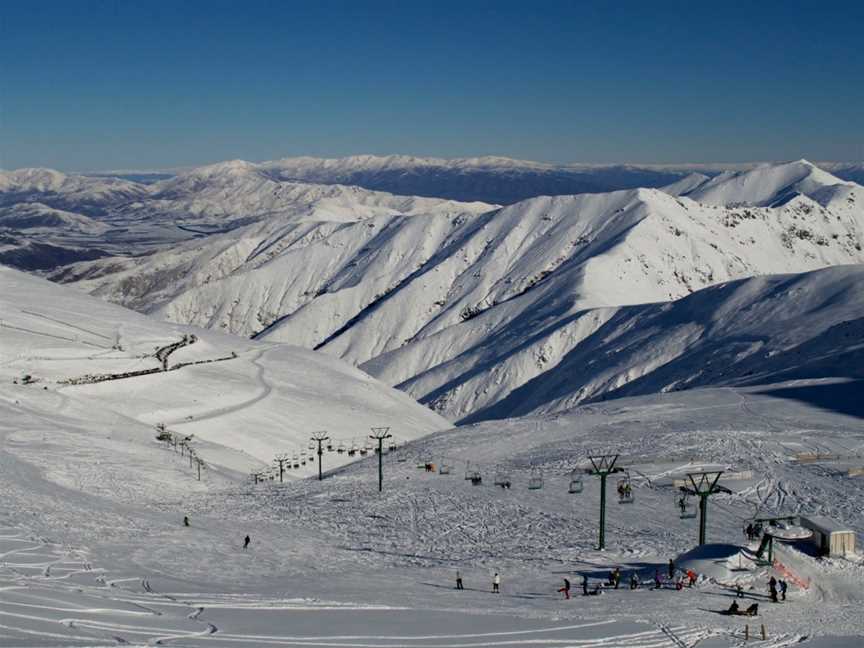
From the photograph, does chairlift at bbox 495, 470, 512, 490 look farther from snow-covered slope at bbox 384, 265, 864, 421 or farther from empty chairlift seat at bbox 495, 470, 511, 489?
snow-covered slope at bbox 384, 265, 864, 421

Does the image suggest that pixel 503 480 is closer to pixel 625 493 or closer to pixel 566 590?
pixel 625 493

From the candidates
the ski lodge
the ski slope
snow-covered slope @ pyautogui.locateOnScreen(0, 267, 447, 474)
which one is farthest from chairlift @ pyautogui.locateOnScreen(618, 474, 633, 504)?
snow-covered slope @ pyautogui.locateOnScreen(0, 267, 447, 474)

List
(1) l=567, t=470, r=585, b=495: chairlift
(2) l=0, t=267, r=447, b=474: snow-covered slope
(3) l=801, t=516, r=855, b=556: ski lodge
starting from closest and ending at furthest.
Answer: (3) l=801, t=516, r=855, b=556: ski lodge → (1) l=567, t=470, r=585, b=495: chairlift → (2) l=0, t=267, r=447, b=474: snow-covered slope

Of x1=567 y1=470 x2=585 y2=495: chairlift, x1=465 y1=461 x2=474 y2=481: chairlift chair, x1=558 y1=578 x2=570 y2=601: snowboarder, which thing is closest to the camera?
x1=558 y1=578 x2=570 y2=601: snowboarder

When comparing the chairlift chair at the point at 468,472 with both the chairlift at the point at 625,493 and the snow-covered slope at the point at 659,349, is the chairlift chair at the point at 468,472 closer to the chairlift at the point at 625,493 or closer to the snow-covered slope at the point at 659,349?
the chairlift at the point at 625,493

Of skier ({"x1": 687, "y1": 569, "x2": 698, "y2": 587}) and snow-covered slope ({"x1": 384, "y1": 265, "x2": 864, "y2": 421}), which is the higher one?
snow-covered slope ({"x1": 384, "y1": 265, "x2": 864, "y2": 421})

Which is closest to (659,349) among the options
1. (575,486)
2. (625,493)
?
(575,486)
